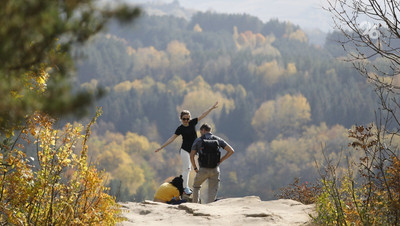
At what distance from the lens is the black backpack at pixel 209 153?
372 inches

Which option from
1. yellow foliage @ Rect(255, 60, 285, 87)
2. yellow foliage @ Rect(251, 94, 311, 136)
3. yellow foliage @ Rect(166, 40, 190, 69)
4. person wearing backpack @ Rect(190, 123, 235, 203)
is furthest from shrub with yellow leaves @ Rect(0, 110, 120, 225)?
yellow foliage @ Rect(166, 40, 190, 69)

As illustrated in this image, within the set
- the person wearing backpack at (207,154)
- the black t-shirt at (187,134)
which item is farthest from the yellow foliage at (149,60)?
the person wearing backpack at (207,154)

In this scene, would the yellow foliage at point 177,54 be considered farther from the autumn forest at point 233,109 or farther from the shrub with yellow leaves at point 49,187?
the shrub with yellow leaves at point 49,187

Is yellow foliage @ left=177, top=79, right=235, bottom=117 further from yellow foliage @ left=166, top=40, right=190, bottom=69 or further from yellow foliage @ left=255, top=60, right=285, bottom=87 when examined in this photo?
yellow foliage @ left=166, top=40, right=190, bottom=69

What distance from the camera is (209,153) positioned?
9531mm

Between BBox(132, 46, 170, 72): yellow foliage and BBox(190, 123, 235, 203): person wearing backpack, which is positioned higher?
BBox(132, 46, 170, 72): yellow foliage

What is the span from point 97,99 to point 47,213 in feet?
10.1

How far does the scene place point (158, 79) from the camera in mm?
145250

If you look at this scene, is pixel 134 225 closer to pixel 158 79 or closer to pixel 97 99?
pixel 97 99

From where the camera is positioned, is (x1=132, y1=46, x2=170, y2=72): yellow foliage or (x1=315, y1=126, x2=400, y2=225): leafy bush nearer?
(x1=315, y1=126, x2=400, y2=225): leafy bush

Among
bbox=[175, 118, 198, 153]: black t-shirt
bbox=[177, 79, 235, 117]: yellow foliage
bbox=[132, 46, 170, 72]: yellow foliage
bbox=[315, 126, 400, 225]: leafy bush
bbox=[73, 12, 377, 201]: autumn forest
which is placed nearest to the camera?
bbox=[315, 126, 400, 225]: leafy bush

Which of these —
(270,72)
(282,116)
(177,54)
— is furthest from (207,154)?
(177,54)

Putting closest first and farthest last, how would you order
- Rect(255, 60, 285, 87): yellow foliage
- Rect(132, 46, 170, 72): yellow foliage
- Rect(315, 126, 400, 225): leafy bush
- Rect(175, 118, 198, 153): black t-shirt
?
Rect(315, 126, 400, 225): leafy bush → Rect(175, 118, 198, 153): black t-shirt → Rect(255, 60, 285, 87): yellow foliage → Rect(132, 46, 170, 72): yellow foliage

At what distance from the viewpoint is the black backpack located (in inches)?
372
